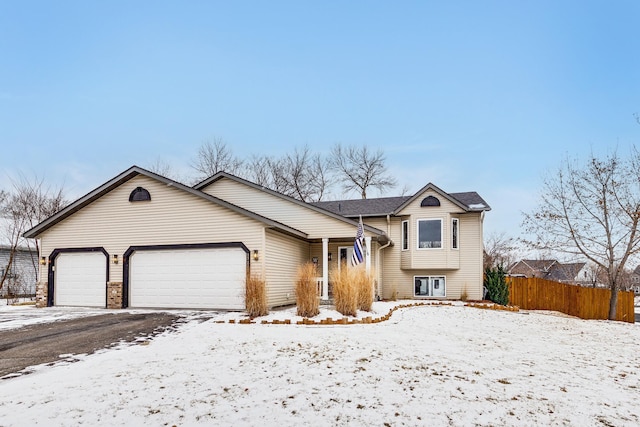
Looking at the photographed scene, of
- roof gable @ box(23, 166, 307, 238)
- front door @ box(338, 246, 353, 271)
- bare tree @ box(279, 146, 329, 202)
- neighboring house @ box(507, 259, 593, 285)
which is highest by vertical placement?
bare tree @ box(279, 146, 329, 202)

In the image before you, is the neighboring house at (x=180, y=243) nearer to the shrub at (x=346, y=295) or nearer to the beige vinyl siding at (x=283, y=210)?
the beige vinyl siding at (x=283, y=210)

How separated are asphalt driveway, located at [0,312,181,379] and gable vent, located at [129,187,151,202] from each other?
13.8ft

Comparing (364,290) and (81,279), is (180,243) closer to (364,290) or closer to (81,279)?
(81,279)

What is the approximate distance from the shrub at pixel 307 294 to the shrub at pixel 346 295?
1.97 feet

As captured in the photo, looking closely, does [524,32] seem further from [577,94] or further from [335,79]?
[335,79]

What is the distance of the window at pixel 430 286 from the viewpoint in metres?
20.2

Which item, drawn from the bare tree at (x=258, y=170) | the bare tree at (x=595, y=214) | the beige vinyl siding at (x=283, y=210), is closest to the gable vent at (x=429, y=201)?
→ the bare tree at (x=595, y=214)

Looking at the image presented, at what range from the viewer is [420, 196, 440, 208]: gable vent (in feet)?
64.3

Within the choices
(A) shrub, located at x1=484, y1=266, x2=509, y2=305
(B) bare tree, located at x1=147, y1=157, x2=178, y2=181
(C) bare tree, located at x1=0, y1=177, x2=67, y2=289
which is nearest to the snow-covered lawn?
(A) shrub, located at x1=484, y1=266, x2=509, y2=305

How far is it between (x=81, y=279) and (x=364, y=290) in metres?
9.99

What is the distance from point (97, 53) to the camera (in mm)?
17422

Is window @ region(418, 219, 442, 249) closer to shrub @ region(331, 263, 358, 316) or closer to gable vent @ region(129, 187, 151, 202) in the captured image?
shrub @ region(331, 263, 358, 316)

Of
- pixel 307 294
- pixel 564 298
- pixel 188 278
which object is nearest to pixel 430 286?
pixel 564 298

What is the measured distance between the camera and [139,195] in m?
15.2
